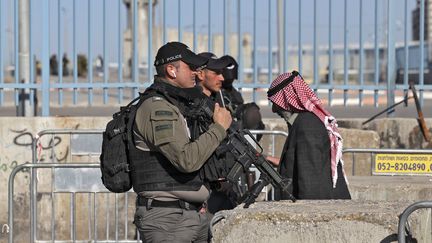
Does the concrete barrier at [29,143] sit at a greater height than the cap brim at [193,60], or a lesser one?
lesser

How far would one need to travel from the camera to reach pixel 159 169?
16.5ft

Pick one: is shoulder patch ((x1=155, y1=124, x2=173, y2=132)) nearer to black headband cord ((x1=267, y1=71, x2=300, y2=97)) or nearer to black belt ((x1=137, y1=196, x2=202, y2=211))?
black belt ((x1=137, y1=196, x2=202, y2=211))

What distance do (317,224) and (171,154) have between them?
0.74m

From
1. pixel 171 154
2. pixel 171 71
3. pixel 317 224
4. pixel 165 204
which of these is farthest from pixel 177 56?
pixel 317 224

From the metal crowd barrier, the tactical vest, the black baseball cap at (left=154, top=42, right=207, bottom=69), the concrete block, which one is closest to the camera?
the concrete block

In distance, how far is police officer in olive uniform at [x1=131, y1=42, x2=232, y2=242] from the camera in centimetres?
493

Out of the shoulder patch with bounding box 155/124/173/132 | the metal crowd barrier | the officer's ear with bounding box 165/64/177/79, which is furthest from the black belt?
the metal crowd barrier

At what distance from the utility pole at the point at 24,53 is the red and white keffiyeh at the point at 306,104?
13.6 ft

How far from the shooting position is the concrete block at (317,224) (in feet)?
15.5

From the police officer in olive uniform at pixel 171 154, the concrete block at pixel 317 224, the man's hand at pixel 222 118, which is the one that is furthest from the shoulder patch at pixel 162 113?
the concrete block at pixel 317 224

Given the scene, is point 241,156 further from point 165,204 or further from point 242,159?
point 165,204

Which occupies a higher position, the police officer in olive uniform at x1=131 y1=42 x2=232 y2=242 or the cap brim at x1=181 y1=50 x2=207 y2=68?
the cap brim at x1=181 y1=50 x2=207 y2=68

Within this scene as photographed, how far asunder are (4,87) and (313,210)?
545 centimetres

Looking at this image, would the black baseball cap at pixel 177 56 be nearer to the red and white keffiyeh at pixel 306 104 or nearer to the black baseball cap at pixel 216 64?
the red and white keffiyeh at pixel 306 104
